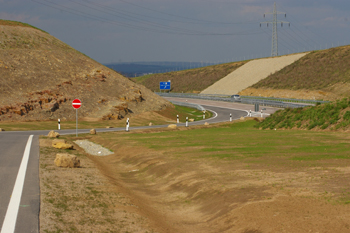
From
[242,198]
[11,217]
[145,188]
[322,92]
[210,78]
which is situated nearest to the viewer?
[11,217]

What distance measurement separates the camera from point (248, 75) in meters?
124

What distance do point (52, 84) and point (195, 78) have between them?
104 meters

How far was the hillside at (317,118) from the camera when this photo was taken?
26.2 metres

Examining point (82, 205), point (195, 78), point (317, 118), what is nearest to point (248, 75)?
point (195, 78)

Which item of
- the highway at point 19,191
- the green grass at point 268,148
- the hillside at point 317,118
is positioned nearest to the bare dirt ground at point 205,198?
the highway at point 19,191

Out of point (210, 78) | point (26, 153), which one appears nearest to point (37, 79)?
point (26, 153)

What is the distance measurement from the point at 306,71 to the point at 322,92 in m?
21.4

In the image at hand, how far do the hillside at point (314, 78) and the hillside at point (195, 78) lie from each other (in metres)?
30.4

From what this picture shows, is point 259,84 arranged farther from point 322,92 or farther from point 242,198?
point 242,198

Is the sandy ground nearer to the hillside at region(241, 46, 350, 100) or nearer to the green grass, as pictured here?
the hillside at region(241, 46, 350, 100)

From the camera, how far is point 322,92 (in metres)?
83.0

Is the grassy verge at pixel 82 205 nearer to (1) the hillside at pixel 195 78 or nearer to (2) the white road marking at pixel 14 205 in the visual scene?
(2) the white road marking at pixel 14 205

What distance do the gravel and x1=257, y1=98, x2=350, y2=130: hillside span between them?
1455cm

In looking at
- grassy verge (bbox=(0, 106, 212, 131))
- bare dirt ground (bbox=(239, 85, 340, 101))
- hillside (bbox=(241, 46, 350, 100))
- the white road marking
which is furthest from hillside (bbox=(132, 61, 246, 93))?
the white road marking
